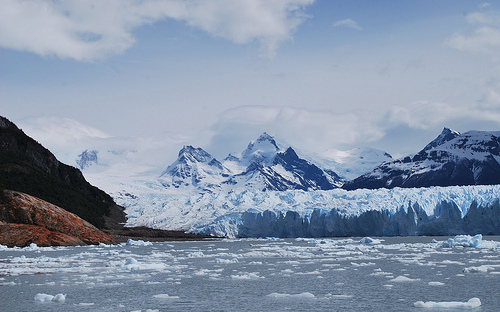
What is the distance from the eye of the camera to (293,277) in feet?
73.3

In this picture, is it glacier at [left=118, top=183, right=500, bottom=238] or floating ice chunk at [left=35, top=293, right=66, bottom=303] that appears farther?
glacier at [left=118, top=183, right=500, bottom=238]

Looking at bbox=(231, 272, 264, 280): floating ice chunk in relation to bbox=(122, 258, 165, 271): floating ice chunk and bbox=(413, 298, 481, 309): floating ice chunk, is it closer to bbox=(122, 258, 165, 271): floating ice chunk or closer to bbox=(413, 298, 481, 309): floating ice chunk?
bbox=(122, 258, 165, 271): floating ice chunk

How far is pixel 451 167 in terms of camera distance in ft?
573

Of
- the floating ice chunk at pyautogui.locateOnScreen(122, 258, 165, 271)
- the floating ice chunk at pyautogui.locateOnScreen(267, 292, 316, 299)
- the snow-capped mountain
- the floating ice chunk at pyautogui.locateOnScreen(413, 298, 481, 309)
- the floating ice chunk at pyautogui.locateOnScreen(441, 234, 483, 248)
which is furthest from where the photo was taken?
the snow-capped mountain

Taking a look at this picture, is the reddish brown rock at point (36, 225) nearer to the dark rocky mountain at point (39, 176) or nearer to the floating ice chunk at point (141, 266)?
the dark rocky mountain at point (39, 176)

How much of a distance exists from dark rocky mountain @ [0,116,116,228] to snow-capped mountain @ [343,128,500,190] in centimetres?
11773

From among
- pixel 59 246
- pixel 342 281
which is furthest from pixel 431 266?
pixel 59 246

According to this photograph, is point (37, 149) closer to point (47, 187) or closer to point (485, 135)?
point (47, 187)

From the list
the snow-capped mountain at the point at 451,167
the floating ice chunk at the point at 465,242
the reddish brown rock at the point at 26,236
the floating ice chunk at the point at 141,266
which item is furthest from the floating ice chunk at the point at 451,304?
the snow-capped mountain at the point at 451,167

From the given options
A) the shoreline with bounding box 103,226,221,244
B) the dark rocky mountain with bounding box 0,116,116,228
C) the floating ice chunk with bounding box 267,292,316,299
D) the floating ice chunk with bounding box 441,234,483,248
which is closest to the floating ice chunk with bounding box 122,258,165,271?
the floating ice chunk with bounding box 267,292,316,299

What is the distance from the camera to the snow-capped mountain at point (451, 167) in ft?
553

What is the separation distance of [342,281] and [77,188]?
78.8 metres

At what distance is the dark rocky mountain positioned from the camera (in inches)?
2712

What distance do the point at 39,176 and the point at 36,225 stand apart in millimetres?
28347
